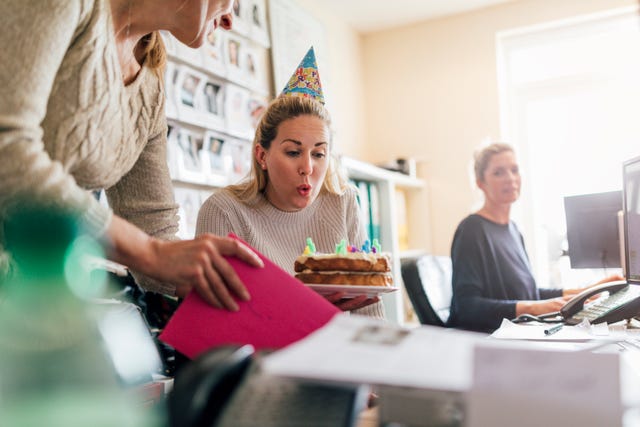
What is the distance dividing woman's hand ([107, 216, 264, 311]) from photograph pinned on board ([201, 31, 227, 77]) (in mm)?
2030

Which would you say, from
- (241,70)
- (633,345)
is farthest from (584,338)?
(241,70)

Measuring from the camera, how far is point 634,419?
1.73 feet

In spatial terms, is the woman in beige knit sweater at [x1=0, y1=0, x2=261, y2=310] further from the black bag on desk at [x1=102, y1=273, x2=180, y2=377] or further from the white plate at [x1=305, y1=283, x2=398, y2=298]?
the black bag on desk at [x1=102, y1=273, x2=180, y2=377]

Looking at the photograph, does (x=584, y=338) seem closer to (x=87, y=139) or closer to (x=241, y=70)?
(x=87, y=139)

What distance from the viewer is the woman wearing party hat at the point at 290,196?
155 cm

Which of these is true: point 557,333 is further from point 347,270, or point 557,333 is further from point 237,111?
point 237,111

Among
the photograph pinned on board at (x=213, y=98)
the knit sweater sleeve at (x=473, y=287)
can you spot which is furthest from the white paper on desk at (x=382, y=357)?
the photograph pinned on board at (x=213, y=98)

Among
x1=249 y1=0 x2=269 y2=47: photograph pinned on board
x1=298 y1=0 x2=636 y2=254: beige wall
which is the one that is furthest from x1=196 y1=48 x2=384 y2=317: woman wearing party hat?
x1=298 y1=0 x2=636 y2=254: beige wall

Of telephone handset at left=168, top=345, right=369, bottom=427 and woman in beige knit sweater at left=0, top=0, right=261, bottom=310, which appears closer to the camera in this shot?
telephone handset at left=168, top=345, right=369, bottom=427

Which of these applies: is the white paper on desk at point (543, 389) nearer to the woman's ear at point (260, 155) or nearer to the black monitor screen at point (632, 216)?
the black monitor screen at point (632, 216)

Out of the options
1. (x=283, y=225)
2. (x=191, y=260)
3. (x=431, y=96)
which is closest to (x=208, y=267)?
(x=191, y=260)

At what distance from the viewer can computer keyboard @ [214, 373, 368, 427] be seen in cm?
41

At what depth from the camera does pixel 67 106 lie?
2.50 ft

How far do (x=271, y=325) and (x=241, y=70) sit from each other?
2.41 meters
